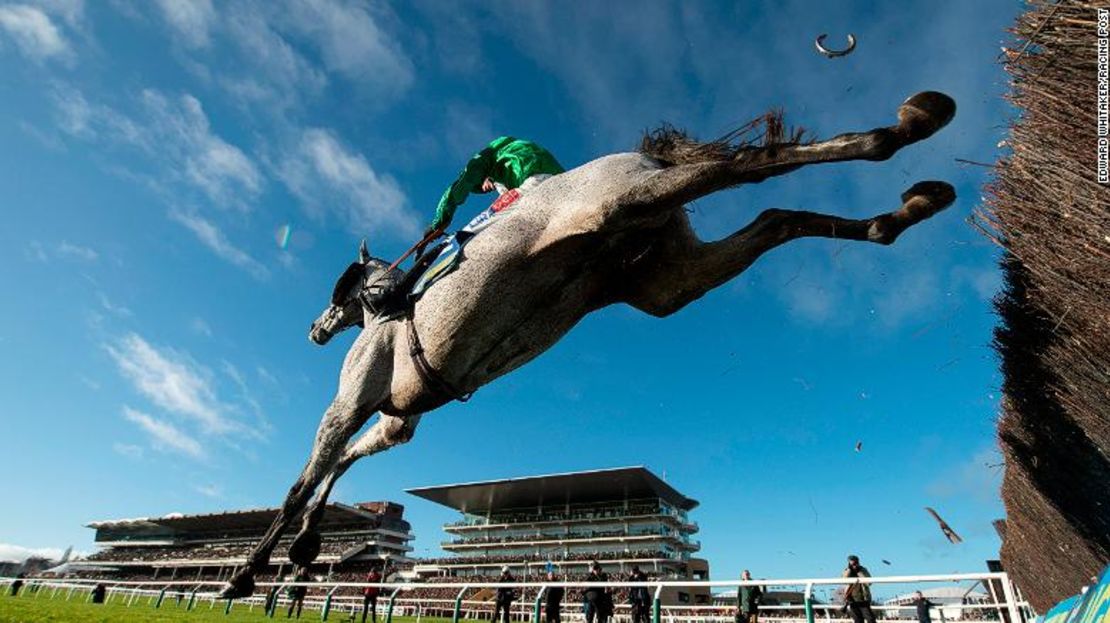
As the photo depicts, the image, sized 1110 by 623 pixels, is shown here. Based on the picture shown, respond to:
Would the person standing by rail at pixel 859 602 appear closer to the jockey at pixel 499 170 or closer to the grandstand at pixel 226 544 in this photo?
the jockey at pixel 499 170

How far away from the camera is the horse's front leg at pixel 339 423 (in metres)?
4.94

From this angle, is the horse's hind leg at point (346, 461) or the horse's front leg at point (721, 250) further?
the horse's hind leg at point (346, 461)

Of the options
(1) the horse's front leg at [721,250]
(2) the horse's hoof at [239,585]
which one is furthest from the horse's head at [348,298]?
(1) the horse's front leg at [721,250]

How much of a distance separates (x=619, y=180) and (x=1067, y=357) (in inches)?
153

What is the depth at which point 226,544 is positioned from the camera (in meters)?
68.5

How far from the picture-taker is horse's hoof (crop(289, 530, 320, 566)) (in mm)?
5523

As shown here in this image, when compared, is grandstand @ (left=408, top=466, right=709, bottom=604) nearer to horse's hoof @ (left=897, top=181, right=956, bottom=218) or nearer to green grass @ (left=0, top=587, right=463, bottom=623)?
green grass @ (left=0, top=587, right=463, bottom=623)

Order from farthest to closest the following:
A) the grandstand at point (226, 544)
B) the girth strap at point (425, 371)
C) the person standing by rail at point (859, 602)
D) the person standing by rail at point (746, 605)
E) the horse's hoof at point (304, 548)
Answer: the grandstand at point (226, 544) → the person standing by rail at point (746, 605) → the person standing by rail at point (859, 602) → the horse's hoof at point (304, 548) → the girth strap at point (425, 371)

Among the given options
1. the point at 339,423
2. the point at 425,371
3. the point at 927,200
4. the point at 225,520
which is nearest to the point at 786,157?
the point at 927,200

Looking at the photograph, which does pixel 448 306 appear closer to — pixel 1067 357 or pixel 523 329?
pixel 523 329

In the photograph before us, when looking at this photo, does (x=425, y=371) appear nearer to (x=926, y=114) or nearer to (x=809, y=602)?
(x=926, y=114)

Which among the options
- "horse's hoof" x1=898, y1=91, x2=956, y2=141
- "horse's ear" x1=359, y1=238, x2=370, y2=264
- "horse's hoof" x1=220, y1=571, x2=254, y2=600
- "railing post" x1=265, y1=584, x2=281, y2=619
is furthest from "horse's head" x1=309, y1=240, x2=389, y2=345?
"railing post" x1=265, y1=584, x2=281, y2=619

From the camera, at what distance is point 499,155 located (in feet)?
18.0

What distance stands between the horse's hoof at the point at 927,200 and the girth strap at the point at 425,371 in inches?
138
